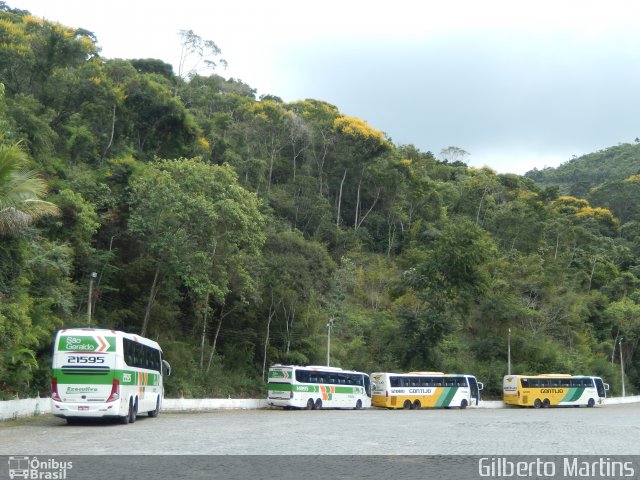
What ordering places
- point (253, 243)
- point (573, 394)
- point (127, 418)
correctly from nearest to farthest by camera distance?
1. point (127, 418)
2. point (253, 243)
3. point (573, 394)

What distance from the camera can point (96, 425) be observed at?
20.9 m

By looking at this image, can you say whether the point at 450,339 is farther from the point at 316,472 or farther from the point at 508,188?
the point at 316,472

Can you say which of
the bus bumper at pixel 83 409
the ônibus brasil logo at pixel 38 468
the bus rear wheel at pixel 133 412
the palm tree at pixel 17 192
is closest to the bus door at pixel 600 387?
the bus rear wheel at pixel 133 412

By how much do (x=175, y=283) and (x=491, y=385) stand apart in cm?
2910

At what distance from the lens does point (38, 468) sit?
419 inches

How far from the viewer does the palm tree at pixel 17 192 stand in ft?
54.5

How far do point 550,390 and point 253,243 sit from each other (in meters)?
27.3

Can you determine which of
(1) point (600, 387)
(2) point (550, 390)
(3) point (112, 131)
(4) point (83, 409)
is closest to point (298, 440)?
(4) point (83, 409)

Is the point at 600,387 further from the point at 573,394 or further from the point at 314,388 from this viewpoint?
the point at 314,388

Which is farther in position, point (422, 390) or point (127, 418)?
point (422, 390)

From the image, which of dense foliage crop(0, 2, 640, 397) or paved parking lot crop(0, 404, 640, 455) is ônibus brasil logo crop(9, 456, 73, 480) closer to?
paved parking lot crop(0, 404, 640, 455)

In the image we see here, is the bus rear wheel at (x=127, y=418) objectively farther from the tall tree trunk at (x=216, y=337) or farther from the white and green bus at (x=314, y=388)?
the tall tree trunk at (x=216, y=337)

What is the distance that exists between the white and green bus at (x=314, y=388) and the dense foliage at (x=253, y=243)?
326cm

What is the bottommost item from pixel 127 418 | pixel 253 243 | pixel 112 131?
pixel 127 418
